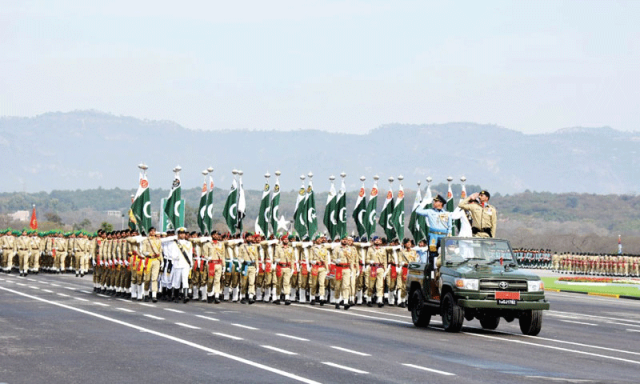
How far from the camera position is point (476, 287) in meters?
21.5

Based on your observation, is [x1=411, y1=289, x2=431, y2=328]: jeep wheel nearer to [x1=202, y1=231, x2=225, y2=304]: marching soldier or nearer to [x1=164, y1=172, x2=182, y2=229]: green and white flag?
[x1=202, y1=231, x2=225, y2=304]: marching soldier

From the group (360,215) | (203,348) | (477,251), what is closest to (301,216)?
(360,215)

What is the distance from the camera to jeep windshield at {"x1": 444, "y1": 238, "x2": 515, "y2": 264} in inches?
893

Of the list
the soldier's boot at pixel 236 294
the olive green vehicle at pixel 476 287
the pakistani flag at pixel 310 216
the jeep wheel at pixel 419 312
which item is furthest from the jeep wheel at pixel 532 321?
the pakistani flag at pixel 310 216

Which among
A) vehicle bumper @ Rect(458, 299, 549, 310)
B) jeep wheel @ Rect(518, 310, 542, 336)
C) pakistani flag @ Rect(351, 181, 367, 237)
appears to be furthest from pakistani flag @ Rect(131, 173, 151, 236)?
vehicle bumper @ Rect(458, 299, 549, 310)

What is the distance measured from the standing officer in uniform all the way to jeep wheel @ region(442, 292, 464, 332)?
1.88 metres

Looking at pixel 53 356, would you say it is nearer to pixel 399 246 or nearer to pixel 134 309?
pixel 134 309

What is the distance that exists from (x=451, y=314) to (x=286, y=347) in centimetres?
475

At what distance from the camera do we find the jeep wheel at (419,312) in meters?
24.0

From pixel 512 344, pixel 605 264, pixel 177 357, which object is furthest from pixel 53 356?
pixel 605 264

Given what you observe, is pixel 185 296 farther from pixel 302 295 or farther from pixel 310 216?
pixel 310 216

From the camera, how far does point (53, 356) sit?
16531 mm

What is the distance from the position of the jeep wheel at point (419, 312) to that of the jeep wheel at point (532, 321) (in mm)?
2102

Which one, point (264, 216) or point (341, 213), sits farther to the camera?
point (341, 213)
